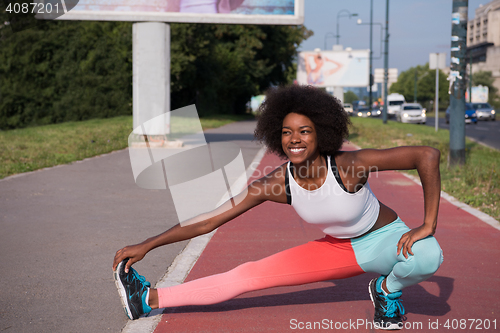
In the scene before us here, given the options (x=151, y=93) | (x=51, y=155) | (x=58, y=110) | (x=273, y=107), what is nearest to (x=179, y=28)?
(x=58, y=110)

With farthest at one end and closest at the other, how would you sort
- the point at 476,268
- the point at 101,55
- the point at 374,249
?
1. the point at 101,55
2. the point at 476,268
3. the point at 374,249

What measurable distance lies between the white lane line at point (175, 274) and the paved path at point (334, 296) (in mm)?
56

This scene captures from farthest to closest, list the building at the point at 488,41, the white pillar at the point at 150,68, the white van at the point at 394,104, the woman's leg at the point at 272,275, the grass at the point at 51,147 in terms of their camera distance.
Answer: the building at the point at 488,41
the white van at the point at 394,104
the white pillar at the point at 150,68
the grass at the point at 51,147
the woman's leg at the point at 272,275

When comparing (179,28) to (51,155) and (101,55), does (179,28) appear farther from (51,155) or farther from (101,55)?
(51,155)

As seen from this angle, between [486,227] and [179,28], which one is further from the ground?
[179,28]

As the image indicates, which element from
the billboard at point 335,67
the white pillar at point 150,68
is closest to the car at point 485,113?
the billboard at point 335,67

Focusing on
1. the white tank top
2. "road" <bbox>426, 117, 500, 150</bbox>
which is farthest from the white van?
the white tank top

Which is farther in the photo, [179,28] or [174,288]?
[179,28]

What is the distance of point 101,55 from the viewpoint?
3644cm

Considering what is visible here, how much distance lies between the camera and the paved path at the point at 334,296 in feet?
11.8

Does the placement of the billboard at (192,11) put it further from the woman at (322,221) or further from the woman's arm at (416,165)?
the woman's arm at (416,165)

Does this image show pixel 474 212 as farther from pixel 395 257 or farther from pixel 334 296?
pixel 395 257

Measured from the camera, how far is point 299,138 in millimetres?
3260

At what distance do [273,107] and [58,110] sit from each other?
37.0 metres
